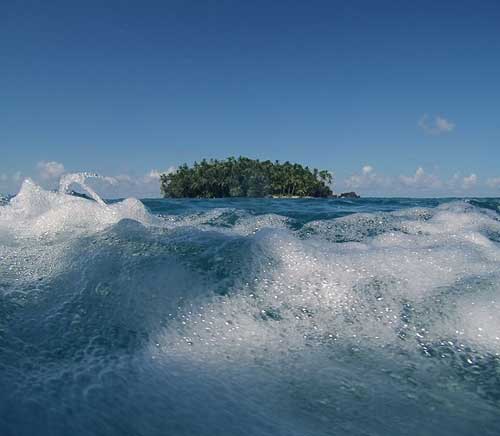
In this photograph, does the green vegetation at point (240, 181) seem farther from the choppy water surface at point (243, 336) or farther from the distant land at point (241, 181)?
the choppy water surface at point (243, 336)

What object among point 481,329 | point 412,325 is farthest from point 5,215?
point 481,329

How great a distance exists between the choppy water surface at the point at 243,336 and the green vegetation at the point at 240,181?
87.2 metres

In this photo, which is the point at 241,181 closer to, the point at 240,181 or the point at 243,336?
the point at 240,181

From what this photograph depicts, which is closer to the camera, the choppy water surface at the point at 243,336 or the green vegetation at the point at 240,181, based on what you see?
the choppy water surface at the point at 243,336

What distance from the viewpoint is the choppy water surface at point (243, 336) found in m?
1.79

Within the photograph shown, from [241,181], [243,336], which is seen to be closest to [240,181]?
[241,181]

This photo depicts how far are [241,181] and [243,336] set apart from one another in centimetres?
9266

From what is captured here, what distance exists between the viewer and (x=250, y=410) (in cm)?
186

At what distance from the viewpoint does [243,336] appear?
2631 mm

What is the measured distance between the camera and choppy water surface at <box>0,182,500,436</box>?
70.4 inches

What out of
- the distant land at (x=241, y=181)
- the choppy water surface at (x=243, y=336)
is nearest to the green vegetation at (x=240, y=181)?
the distant land at (x=241, y=181)

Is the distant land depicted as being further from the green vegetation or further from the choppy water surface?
the choppy water surface

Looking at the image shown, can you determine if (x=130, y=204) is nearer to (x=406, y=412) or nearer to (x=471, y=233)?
(x=471, y=233)

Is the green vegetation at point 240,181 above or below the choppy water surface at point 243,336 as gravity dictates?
above
